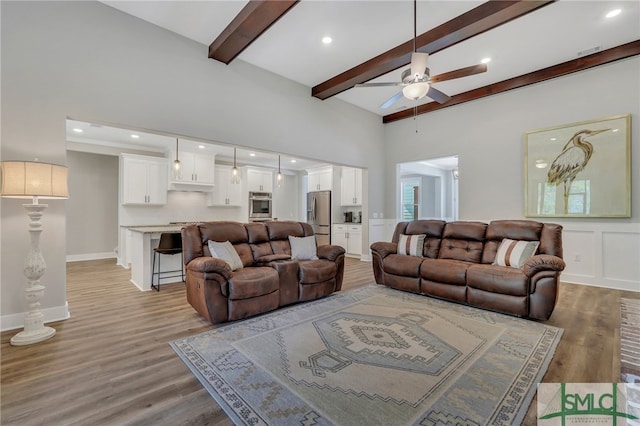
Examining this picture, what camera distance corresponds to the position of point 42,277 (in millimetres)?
2801

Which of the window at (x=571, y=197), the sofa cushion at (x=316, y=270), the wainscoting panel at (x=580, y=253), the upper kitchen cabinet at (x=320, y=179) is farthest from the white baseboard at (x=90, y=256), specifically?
the wainscoting panel at (x=580, y=253)

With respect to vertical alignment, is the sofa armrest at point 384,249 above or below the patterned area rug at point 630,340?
above

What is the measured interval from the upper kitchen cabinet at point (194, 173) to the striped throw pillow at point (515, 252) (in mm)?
6252

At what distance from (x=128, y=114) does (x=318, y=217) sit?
17.0 ft

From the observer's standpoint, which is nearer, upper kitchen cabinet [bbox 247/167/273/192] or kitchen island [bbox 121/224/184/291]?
kitchen island [bbox 121/224/184/291]

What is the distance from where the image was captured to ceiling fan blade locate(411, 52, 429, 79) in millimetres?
2680

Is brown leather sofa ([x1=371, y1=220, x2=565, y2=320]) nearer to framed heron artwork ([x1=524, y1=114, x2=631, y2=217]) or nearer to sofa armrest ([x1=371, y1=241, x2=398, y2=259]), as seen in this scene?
sofa armrest ([x1=371, y1=241, x2=398, y2=259])

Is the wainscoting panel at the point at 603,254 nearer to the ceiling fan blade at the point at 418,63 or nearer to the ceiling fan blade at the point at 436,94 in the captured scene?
the ceiling fan blade at the point at 436,94

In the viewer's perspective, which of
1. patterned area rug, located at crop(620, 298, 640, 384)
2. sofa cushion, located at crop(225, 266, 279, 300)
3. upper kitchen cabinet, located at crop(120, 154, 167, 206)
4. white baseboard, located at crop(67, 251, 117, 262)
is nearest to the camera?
patterned area rug, located at crop(620, 298, 640, 384)

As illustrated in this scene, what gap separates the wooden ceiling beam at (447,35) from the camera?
2885 millimetres

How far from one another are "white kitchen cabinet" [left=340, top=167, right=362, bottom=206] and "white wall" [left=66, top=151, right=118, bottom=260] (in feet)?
19.0

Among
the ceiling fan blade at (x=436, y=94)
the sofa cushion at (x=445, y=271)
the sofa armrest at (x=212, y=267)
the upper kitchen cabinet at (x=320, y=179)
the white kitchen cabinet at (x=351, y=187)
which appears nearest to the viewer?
the sofa armrest at (x=212, y=267)

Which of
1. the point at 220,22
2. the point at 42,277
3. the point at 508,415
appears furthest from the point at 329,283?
the point at 220,22

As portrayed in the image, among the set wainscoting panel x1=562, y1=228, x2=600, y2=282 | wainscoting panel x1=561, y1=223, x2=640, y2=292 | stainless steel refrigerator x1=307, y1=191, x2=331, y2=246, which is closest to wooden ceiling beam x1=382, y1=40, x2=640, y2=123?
wainscoting panel x1=561, y1=223, x2=640, y2=292
